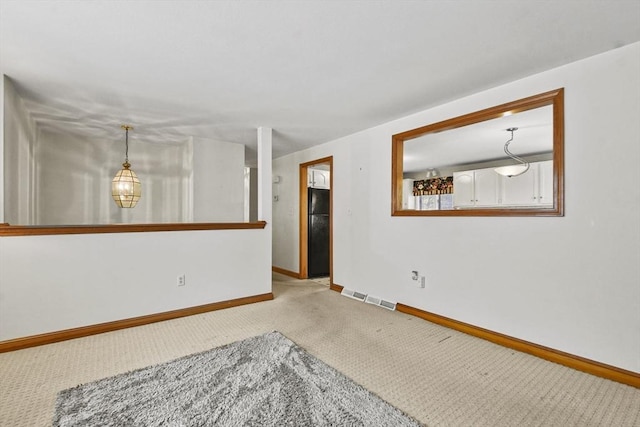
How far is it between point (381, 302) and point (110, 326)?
2912mm

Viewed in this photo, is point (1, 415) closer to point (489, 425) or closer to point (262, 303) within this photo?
point (262, 303)

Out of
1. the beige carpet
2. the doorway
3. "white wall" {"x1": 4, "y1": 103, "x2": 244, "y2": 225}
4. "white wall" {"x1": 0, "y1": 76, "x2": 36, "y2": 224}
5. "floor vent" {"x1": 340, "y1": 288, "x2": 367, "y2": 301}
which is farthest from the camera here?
the doorway

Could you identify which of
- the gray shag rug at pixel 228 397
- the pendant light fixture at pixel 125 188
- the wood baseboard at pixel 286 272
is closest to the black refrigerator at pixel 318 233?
the wood baseboard at pixel 286 272

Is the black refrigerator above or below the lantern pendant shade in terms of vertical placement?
below

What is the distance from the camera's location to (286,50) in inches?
83.0

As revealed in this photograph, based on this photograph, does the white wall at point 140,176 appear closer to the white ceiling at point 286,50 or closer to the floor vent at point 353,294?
the white ceiling at point 286,50

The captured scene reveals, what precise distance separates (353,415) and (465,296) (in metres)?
1.82

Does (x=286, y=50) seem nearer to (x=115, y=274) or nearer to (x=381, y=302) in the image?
(x=115, y=274)

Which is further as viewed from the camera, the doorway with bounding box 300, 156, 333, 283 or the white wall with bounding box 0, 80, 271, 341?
the doorway with bounding box 300, 156, 333, 283

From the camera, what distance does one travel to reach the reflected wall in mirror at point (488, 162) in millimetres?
2520

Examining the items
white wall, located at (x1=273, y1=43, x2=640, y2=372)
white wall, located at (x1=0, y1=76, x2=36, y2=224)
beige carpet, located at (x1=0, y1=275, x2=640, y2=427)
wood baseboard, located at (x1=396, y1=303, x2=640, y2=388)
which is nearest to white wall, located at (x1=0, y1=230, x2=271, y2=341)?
beige carpet, located at (x1=0, y1=275, x2=640, y2=427)

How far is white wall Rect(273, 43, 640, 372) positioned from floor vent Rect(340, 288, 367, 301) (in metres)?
0.47

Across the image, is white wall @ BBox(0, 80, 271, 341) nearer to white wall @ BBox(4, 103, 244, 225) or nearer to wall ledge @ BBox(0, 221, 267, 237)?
wall ledge @ BBox(0, 221, 267, 237)

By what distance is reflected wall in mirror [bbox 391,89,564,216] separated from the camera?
8.27 feet
